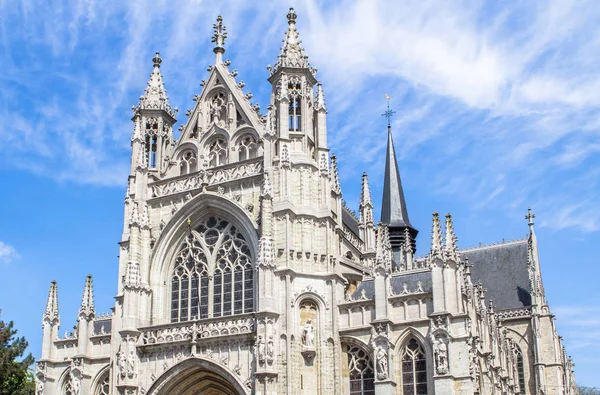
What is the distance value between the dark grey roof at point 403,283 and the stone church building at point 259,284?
6 centimetres

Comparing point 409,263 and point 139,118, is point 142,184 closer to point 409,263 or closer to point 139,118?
point 139,118

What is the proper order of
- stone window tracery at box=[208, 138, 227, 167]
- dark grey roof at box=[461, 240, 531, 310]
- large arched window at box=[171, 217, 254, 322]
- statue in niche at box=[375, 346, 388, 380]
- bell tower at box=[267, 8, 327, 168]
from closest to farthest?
statue in niche at box=[375, 346, 388, 380] < large arched window at box=[171, 217, 254, 322] < bell tower at box=[267, 8, 327, 168] < stone window tracery at box=[208, 138, 227, 167] < dark grey roof at box=[461, 240, 531, 310]

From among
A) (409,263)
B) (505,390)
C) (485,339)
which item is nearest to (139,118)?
(409,263)

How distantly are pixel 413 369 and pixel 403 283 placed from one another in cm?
302

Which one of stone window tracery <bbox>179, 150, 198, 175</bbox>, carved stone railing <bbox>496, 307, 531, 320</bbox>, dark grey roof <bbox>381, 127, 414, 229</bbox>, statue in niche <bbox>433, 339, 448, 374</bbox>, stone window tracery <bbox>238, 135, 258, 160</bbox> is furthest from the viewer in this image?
dark grey roof <bbox>381, 127, 414, 229</bbox>

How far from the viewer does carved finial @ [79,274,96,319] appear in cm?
3125

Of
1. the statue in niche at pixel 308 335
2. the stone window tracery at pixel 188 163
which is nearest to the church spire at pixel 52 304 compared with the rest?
the stone window tracery at pixel 188 163

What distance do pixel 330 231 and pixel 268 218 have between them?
2502 mm

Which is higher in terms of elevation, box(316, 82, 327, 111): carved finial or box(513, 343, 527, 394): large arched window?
box(316, 82, 327, 111): carved finial

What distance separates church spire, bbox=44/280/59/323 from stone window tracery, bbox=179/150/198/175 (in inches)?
282

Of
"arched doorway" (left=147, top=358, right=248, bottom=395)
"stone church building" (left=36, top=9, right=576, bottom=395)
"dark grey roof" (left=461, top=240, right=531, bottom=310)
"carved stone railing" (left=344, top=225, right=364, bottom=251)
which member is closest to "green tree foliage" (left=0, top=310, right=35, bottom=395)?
"stone church building" (left=36, top=9, right=576, bottom=395)

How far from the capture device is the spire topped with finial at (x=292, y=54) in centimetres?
3041

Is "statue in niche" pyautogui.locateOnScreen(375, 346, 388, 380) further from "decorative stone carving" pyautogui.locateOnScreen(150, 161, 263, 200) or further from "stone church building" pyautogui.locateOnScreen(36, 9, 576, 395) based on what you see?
"decorative stone carving" pyautogui.locateOnScreen(150, 161, 263, 200)

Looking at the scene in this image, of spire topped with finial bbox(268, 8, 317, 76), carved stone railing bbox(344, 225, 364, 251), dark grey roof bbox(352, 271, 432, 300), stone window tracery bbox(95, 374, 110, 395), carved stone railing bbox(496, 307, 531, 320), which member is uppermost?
spire topped with finial bbox(268, 8, 317, 76)
